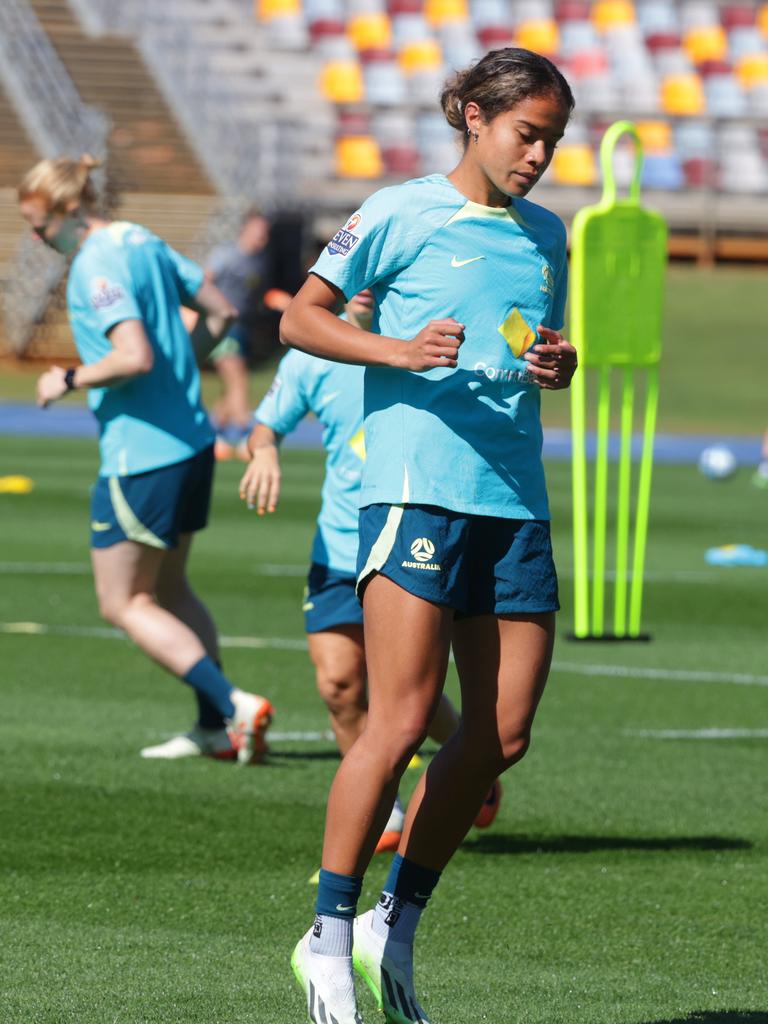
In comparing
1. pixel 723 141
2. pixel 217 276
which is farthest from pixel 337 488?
pixel 723 141

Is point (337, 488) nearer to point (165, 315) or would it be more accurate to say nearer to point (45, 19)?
point (165, 315)

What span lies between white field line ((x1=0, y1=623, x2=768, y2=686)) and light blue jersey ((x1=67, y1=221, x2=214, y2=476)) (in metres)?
2.86

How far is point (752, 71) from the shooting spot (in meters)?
38.8

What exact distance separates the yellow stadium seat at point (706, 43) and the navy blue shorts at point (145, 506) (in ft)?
109

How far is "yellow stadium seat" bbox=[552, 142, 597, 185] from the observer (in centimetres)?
3388

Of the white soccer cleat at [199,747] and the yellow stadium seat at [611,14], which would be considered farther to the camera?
the yellow stadium seat at [611,14]

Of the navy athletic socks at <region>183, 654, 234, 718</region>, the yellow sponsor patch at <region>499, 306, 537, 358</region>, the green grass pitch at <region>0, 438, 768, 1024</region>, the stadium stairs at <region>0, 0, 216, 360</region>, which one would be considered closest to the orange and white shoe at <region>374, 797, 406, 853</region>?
the green grass pitch at <region>0, 438, 768, 1024</region>

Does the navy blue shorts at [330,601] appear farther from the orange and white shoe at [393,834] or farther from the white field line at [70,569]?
the white field line at [70,569]

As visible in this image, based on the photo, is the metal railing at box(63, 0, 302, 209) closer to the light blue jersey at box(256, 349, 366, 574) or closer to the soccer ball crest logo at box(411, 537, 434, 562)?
the light blue jersey at box(256, 349, 366, 574)

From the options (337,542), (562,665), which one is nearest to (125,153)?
(562,665)

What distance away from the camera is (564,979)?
482 centimetres

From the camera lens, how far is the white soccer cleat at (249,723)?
737 cm

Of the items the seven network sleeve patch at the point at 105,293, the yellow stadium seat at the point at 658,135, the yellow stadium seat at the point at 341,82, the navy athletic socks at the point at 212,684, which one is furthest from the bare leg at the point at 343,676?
the yellow stadium seat at the point at 341,82

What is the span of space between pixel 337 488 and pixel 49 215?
5.93 feet
